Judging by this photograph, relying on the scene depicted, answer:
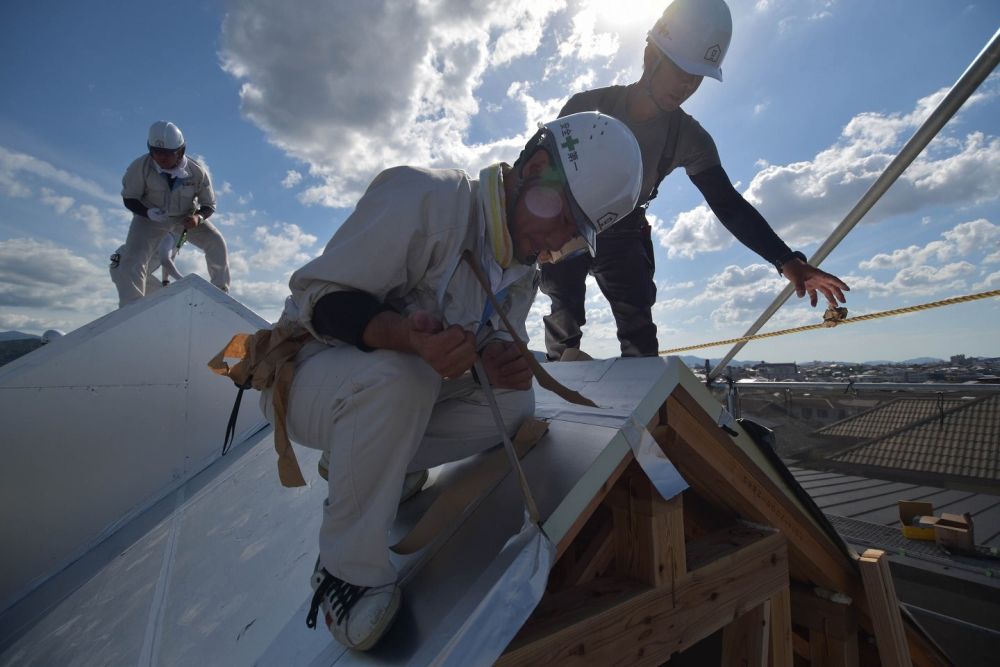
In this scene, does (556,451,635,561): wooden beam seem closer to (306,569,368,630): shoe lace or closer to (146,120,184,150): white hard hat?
(306,569,368,630): shoe lace

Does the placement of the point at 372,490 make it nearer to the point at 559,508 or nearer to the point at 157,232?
the point at 559,508

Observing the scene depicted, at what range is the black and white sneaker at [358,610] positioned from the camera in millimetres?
1280

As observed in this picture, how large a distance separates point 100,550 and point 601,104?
5.22 m

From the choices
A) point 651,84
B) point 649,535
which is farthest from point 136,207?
point 649,535

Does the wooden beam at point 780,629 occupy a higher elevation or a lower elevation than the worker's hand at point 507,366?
lower

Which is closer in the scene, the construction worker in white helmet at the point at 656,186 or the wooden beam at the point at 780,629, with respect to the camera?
the wooden beam at the point at 780,629

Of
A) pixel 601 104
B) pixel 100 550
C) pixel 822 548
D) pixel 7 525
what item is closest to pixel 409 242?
pixel 601 104

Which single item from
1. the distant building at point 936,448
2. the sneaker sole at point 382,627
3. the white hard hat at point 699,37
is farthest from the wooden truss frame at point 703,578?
the distant building at point 936,448

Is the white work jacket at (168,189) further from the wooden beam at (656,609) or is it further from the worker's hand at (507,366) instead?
the wooden beam at (656,609)

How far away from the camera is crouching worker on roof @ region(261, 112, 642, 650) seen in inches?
54.1

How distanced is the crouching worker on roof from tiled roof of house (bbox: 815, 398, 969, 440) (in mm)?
17559

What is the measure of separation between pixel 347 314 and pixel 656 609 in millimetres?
1535

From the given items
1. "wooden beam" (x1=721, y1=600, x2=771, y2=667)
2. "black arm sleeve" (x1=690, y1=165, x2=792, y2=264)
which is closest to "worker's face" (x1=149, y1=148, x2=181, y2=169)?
"black arm sleeve" (x1=690, y1=165, x2=792, y2=264)

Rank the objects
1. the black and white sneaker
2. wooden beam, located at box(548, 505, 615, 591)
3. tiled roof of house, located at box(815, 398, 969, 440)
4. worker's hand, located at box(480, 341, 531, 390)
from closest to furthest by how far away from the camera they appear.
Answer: the black and white sneaker
worker's hand, located at box(480, 341, 531, 390)
wooden beam, located at box(548, 505, 615, 591)
tiled roof of house, located at box(815, 398, 969, 440)
